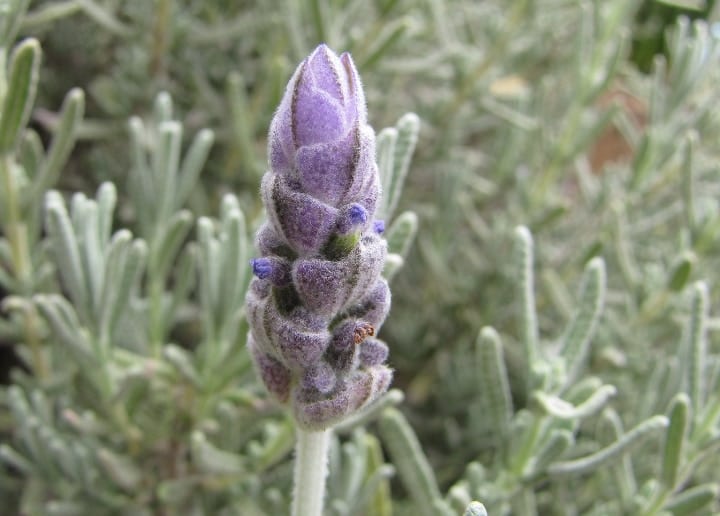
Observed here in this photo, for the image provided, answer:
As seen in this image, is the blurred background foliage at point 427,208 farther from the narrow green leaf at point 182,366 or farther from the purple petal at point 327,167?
the purple petal at point 327,167

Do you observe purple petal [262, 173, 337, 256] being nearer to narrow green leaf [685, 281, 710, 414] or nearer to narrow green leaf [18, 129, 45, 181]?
narrow green leaf [685, 281, 710, 414]

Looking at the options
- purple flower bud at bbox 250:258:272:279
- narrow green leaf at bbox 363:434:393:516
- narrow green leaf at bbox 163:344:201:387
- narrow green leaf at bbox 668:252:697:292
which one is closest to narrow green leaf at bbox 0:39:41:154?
narrow green leaf at bbox 163:344:201:387

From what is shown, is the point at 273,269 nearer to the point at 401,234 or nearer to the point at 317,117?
the point at 317,117

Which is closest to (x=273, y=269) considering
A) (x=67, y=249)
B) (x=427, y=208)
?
(x=67, y=249)

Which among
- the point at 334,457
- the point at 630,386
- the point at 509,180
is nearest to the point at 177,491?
the point at 334,457

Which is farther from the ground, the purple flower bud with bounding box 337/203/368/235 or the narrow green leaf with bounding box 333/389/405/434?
the purple flower bud with bounding box 337/203/368/235

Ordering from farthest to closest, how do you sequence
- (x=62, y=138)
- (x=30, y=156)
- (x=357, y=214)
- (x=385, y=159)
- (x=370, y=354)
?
(x=30, y=156) < (x=62, y=138) < (x=385, y=159) < (x=370, y=354) < (x=357, y=214)
